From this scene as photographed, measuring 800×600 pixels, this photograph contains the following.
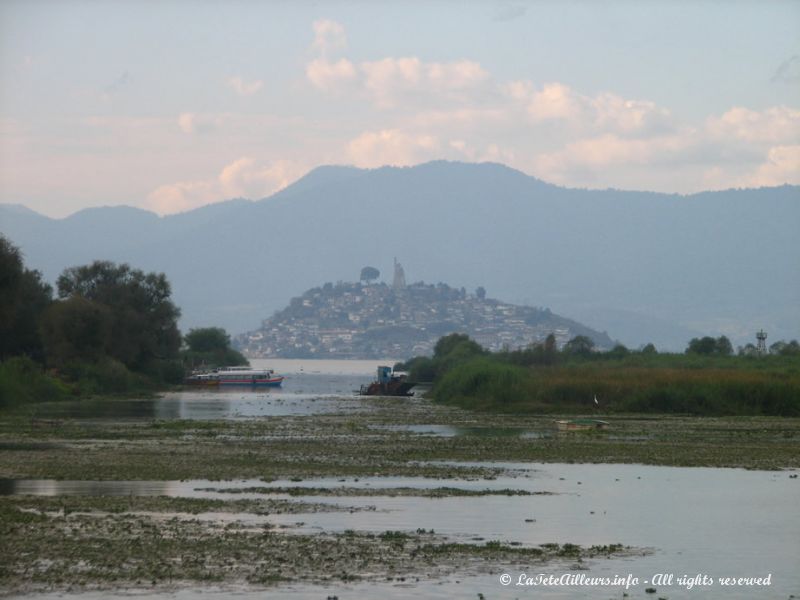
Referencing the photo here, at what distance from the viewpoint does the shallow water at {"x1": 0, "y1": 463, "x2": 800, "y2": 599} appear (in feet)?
64.8

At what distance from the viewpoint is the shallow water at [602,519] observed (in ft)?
64.8

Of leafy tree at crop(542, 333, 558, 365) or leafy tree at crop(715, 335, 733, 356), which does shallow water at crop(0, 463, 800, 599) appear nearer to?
leafy tree at crop(542, 333, 558, 365)

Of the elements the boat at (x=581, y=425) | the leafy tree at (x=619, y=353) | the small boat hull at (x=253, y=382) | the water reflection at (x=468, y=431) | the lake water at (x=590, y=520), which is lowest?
the lake water at (x=590, y=520)

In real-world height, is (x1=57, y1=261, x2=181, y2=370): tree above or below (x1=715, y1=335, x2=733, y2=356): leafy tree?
above

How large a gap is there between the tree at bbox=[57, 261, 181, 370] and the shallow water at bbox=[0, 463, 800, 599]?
8372 cm

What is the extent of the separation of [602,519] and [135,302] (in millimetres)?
98567

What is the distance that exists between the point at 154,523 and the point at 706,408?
46017mm

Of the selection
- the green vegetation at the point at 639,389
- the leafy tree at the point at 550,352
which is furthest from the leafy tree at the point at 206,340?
the green vegetation at the point at 639,389

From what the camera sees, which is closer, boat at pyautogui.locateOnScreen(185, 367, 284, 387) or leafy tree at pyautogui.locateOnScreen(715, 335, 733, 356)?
leafy tree at pyautogui.locateOnScreen(715, 335, 733, 356)

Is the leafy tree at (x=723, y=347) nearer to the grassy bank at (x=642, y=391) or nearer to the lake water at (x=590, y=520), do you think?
the grassy bank at (x=642, y=391)

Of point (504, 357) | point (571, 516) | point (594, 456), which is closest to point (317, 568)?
point (571, 516)

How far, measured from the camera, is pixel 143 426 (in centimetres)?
5250

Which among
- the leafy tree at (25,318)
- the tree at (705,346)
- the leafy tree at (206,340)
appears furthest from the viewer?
the leafy tree at (206,340)

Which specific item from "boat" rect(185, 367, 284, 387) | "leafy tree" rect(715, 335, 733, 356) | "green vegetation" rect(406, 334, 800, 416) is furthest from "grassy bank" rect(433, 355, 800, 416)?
"boat" rect(185, 367, 284, 387)
